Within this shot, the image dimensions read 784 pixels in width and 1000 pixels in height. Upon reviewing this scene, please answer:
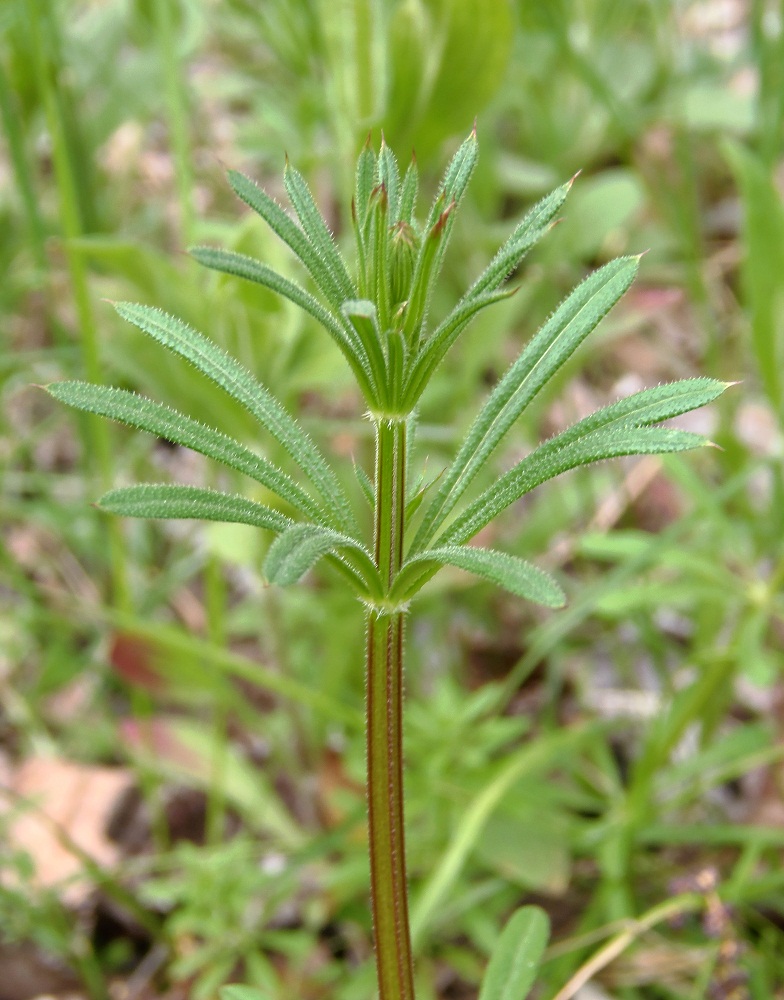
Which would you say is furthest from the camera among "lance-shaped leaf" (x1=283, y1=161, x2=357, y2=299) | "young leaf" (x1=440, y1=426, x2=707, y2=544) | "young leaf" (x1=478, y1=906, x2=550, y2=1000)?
"young leaf" (x1=478, y1=906, x2=550, y2=1000)

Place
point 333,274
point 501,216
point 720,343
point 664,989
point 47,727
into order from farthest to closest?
point 501,216 < point 720,343 < point 47,727 < point 664,989 < point 333,274

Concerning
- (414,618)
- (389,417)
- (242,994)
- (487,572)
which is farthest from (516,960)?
(414,618)

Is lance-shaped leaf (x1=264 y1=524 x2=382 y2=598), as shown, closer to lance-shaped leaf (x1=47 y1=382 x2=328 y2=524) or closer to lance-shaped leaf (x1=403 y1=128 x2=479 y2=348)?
lance-shaped leaf (x1=47 y1=382 x2=328 y2=524)

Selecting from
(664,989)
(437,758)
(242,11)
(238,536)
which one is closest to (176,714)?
(238,536)

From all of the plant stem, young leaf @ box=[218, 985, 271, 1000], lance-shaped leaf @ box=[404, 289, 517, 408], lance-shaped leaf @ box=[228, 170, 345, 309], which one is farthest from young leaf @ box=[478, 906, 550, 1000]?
lance-shaped leaf @ box=[228, 170, 345, 309]

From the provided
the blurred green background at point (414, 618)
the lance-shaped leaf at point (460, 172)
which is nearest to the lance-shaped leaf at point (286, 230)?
the lance-shaped leaf at point (460, 172)

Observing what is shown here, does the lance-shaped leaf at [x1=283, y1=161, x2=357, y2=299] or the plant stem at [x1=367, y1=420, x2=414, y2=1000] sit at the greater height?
the lance-shaped leaf at [x1=283, y1=161, x2=357, y2=299]

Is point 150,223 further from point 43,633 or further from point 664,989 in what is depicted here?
point 664,989
